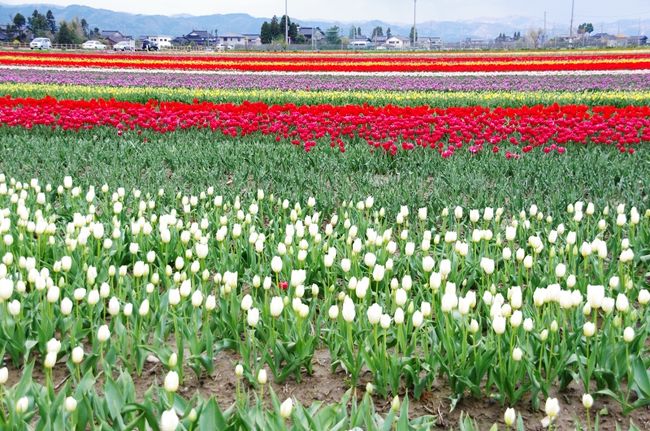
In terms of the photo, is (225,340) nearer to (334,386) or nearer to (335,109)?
(334,386)

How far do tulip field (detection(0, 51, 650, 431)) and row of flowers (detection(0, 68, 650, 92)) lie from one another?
32.6 feet

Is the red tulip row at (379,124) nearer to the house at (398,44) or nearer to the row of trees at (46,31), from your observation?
the house at (398,44)

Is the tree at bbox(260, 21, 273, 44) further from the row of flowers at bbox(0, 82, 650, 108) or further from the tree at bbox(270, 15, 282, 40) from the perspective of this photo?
the row of flowers at bbox(0, 82, 650, 108)

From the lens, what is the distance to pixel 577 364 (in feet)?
10.7

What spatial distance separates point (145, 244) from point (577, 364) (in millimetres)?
2995

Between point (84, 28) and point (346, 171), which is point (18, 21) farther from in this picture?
point (346, 171)

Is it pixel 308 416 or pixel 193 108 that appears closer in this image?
pixel 308 416

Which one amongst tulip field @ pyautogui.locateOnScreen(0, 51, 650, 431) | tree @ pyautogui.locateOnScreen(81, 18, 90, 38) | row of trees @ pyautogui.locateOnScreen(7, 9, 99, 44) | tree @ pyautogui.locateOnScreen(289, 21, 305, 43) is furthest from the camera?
tree @ pyautogui.locateOnScreen(81, 18, 90, 38)

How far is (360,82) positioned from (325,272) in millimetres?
19276

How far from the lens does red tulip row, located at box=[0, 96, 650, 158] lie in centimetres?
920

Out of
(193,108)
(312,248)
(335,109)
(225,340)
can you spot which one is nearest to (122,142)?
(193,108)

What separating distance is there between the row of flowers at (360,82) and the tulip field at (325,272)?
9.94 m

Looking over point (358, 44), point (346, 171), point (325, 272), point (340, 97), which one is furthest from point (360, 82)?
point (358, 44)

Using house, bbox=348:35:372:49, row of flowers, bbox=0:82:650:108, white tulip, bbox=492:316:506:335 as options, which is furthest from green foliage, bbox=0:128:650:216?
house, bbox=348:35:372:49
